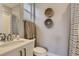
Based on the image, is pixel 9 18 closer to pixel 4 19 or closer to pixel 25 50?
pixel 4 19

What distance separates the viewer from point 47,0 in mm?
1669

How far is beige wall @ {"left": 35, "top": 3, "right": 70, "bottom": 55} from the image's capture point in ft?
5.35

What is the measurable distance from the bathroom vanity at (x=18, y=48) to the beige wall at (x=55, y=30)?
145 mm

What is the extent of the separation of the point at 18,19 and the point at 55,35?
55 cm

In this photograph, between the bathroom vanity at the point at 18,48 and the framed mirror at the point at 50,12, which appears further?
the framed mirror at the point at 50,12

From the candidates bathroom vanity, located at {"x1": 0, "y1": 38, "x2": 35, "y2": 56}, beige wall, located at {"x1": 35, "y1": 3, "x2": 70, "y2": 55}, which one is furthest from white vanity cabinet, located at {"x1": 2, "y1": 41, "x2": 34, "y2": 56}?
beige wall, located at {"x1": 35, "y1": 3, "x2": 70, "y2": 55}

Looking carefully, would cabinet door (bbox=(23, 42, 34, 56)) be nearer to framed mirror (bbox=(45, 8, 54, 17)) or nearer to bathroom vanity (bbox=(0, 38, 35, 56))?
bathroom vanity (bbox=(0, 38, 35, 56))

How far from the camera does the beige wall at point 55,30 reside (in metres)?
1.63

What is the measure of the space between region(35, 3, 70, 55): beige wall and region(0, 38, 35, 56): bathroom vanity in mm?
145

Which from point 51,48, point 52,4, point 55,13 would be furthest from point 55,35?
point 52,4

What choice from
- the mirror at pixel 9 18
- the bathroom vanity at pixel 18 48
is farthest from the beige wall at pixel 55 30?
the mirror at pixel 9 18

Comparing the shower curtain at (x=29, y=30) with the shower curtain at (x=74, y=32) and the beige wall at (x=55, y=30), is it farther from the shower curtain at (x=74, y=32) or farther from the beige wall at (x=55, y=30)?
the shower curtain at (x=74, y=32)

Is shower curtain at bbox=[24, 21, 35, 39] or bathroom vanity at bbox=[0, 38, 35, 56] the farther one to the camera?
shower curtain at bbox=[24, 21, 35, 39]

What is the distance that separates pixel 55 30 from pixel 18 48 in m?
0.55
